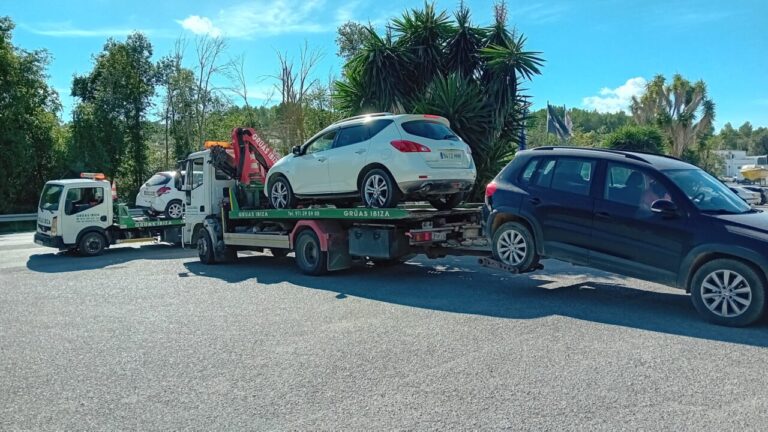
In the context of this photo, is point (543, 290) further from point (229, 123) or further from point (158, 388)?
point (229, 123)

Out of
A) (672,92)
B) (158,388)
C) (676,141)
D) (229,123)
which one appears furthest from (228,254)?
(672,92)

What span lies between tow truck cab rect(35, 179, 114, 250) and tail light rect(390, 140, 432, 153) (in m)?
9.59

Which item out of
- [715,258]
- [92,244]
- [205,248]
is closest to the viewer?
[715,258]

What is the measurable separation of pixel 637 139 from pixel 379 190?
19.0 meters

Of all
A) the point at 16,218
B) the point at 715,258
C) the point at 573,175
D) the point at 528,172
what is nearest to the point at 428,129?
the point at 528,172

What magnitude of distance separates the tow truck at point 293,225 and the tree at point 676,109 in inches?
1505

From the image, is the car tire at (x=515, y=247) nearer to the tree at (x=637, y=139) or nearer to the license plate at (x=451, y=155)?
the license plate at (x=451, y=155)

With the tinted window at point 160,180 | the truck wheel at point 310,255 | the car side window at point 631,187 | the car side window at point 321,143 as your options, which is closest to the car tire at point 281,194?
the truck wheel at point 310,255

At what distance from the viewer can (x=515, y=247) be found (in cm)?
823

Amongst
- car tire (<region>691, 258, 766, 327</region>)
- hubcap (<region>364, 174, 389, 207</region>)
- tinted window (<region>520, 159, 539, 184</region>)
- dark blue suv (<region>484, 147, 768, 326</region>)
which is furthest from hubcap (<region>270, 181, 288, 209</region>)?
car tire (<region>691, 258, 766, 327</region>)

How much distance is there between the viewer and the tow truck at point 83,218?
48.2 ft

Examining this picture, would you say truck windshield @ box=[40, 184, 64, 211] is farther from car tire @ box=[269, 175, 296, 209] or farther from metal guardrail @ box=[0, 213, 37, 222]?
metal guardrail @ box=[0, 213, 37, 222]

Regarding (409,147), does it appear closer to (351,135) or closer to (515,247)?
(351,135)

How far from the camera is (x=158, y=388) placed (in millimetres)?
4852
